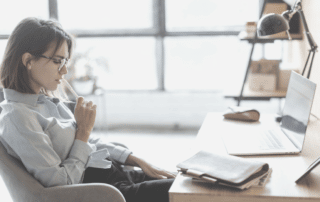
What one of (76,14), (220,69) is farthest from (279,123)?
(76,14)

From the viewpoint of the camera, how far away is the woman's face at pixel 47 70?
4.00ft

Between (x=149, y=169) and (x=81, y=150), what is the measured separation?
33 cm

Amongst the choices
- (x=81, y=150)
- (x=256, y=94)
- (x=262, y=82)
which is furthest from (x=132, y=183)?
(x=262, y=82)

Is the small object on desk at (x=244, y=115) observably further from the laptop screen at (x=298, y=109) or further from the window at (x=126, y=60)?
the window at (x=126, y=60)

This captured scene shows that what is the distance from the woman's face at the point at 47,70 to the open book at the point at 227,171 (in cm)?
59

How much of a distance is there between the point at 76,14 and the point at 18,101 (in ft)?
8.89

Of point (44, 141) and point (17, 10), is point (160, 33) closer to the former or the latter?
point (17, 10)

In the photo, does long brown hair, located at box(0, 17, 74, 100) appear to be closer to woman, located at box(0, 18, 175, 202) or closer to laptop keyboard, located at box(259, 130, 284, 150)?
woman, located at box(0, 18, 175, 202)

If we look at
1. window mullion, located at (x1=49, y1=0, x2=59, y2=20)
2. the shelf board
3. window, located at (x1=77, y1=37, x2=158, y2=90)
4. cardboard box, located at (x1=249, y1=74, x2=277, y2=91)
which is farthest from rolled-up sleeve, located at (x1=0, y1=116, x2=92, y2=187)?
window mullion, located at (x1=49, y1=0, x2=59, y2=20)

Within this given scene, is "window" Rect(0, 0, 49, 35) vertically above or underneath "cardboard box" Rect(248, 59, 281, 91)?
above

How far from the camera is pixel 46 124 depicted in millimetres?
1186

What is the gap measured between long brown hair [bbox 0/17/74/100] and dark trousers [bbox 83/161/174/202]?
0.42 meters

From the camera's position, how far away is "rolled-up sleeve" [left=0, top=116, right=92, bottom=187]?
41.8 inches

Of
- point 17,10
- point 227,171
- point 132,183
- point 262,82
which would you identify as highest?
point 17,10
